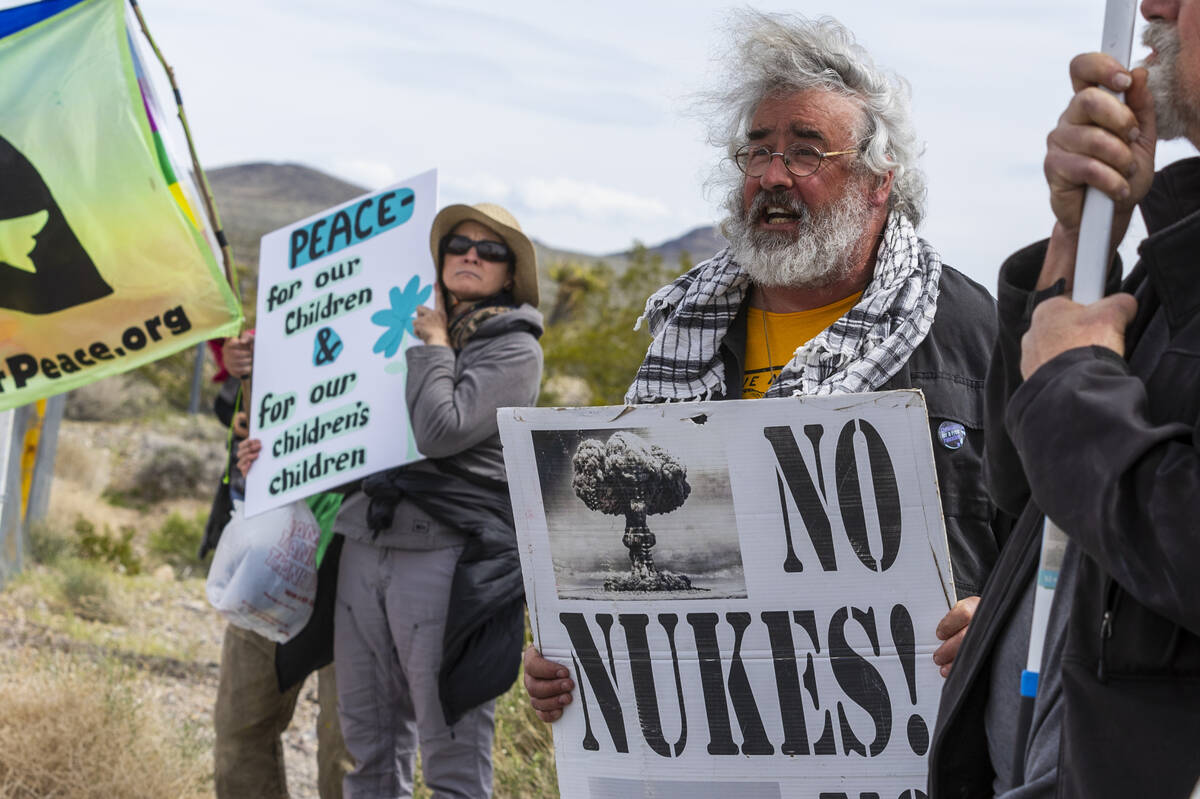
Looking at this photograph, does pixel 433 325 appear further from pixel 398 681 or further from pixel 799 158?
pixel 799 158

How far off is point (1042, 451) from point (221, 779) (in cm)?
371

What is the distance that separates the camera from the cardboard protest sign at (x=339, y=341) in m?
4.04

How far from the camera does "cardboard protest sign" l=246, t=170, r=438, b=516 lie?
4.04 metres

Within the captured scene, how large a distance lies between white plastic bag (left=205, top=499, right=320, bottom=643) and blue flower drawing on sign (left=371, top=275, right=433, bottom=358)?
1.99 feet

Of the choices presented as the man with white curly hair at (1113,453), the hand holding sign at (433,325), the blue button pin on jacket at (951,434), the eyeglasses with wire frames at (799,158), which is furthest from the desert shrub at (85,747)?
the man with white curly hair at (1113,453)

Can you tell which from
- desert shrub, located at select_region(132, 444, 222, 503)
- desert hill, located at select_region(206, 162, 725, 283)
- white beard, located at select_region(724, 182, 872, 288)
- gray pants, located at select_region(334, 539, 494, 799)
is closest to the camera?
white beard, located at select_region(724, 182, 872, 288)

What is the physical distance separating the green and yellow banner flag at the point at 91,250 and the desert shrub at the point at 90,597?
15.8 ft

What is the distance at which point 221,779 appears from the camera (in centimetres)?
433

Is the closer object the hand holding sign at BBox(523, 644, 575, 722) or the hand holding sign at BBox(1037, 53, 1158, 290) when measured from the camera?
the hand holding sign at BBox(1037, 53, 1158, 290)

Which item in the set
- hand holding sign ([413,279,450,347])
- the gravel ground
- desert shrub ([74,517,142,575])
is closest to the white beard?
hand holding sign ([413,279,450,347])

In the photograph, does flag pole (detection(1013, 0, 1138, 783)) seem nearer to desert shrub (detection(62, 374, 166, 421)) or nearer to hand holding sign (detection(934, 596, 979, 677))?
hand holding sign (detection(934, 596, 979, 677))

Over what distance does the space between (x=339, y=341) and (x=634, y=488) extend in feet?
7.68

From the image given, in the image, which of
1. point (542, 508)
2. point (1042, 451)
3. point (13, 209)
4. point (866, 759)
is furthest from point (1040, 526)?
point (13, 209)

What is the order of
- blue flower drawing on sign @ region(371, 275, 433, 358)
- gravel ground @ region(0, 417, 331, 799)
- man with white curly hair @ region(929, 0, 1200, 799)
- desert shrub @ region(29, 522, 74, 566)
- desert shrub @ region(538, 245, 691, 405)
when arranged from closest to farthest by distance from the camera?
man with white curly hair @ region(929, 0, 1200, 799) < blue flower drawing on sign @ region(371, 275, 433, 358) < gravel ground @ region(0, 417, 331, 799) < desert shrub @ region(29, 522, 74, 566) < desert shrub @ region(538, 245, 691, 405)
